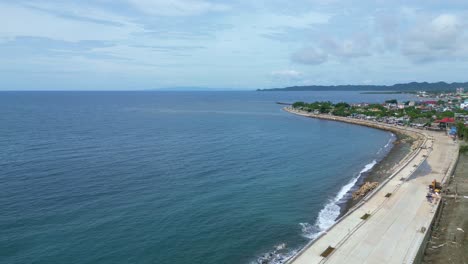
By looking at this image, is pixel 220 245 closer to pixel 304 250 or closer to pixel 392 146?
pixel 304 250

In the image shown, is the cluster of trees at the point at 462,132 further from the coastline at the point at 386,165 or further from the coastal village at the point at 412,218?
the coastal village at the point at 412,218

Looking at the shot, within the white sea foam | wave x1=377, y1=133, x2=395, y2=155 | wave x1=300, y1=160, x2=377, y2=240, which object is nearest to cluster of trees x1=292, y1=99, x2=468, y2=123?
the white sea foam

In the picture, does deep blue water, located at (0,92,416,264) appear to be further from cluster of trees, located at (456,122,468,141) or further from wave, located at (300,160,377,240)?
→ cluster of trees, located at (456,122,468,141)

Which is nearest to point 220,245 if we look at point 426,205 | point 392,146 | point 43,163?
point 426,205

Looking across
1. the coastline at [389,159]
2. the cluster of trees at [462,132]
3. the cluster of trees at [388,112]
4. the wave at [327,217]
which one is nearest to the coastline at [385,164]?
the coastline at [389,159]

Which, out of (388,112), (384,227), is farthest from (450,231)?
(388,112)

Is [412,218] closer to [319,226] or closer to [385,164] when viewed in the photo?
[319,226]
